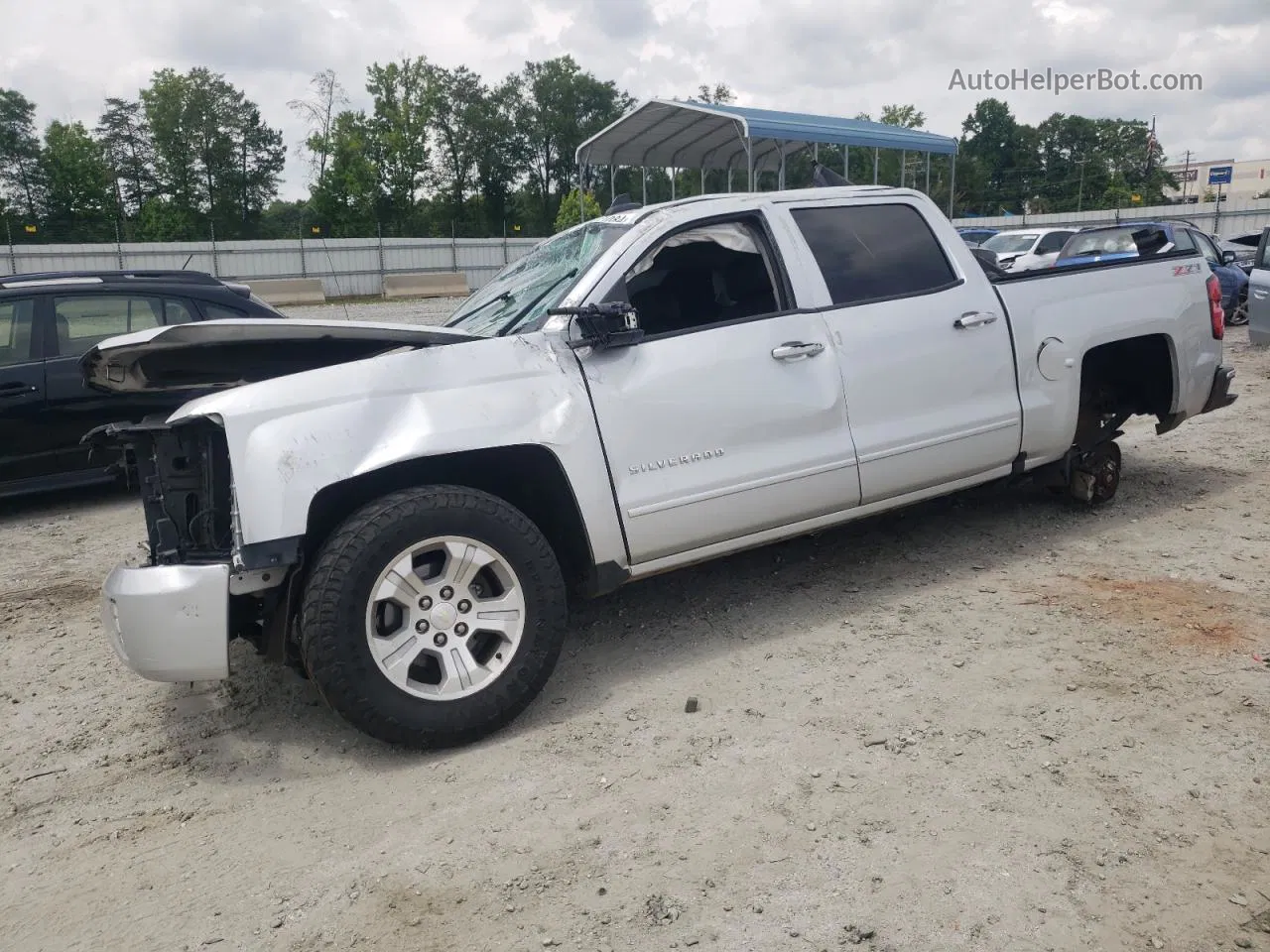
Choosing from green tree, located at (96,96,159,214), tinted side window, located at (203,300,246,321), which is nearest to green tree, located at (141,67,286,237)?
green tree, located at (96,96,159,214)

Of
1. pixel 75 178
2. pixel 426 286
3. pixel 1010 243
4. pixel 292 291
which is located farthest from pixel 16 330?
pixel 75 178

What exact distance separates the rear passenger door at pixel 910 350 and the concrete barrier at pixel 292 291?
28.7 meters

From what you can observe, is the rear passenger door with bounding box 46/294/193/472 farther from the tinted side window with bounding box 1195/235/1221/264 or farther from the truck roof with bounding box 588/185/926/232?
the tinted side window with bounding box 1195/235/1221/264

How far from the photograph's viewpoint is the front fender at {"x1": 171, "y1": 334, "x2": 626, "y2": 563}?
3.37 meters

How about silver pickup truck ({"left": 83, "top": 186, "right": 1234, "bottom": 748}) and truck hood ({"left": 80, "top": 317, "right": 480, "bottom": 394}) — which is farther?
truck hood ({"left": 80, "top": 317, "right": 480, "bottom": 394})

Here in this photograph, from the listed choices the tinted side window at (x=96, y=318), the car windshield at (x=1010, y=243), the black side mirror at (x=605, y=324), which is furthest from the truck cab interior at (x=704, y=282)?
the car windshield at (x=1010, y=243)

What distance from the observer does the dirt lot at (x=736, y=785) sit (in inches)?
105

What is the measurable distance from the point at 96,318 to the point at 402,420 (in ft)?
17.3

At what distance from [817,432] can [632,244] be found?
1113 mm

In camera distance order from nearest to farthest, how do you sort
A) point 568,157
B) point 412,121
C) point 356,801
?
point 356,801
point 412,121
point 568,157

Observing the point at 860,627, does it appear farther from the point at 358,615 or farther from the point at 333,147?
the point at 333,147

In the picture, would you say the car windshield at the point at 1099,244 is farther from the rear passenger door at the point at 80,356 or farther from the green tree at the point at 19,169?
the green tree at the point at 19,169

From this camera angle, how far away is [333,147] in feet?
179

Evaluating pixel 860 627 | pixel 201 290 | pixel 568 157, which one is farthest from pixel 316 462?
pixel 568 157
